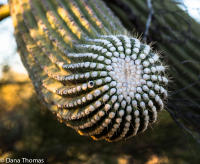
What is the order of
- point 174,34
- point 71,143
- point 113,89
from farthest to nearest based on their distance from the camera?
point 71,143 → point 174,34 → point 113,89

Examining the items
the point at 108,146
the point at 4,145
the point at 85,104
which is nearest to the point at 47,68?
the point at 85,104

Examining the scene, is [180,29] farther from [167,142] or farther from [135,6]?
[167,142]

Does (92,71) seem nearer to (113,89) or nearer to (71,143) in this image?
(113,89)

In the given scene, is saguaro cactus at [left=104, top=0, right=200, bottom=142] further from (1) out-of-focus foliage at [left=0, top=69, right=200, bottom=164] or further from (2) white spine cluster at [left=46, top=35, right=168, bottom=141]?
(2) white spine cluster at [left=46, top=35, right=168, bottom=141]

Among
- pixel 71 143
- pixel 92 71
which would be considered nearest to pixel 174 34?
pixel 92 71

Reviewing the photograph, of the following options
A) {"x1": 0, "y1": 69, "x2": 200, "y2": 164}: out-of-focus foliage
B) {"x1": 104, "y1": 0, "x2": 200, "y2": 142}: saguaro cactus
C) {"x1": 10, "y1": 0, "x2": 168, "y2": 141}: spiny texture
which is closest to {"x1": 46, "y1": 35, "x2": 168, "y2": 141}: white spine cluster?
{"x1": 10, "y1": 0, "x2": 168, "y2": 141}: spiny texture

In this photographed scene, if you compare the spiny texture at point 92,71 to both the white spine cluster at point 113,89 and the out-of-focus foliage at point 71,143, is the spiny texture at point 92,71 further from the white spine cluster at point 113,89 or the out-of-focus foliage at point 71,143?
the out-of-focus foliage at point 71,143
